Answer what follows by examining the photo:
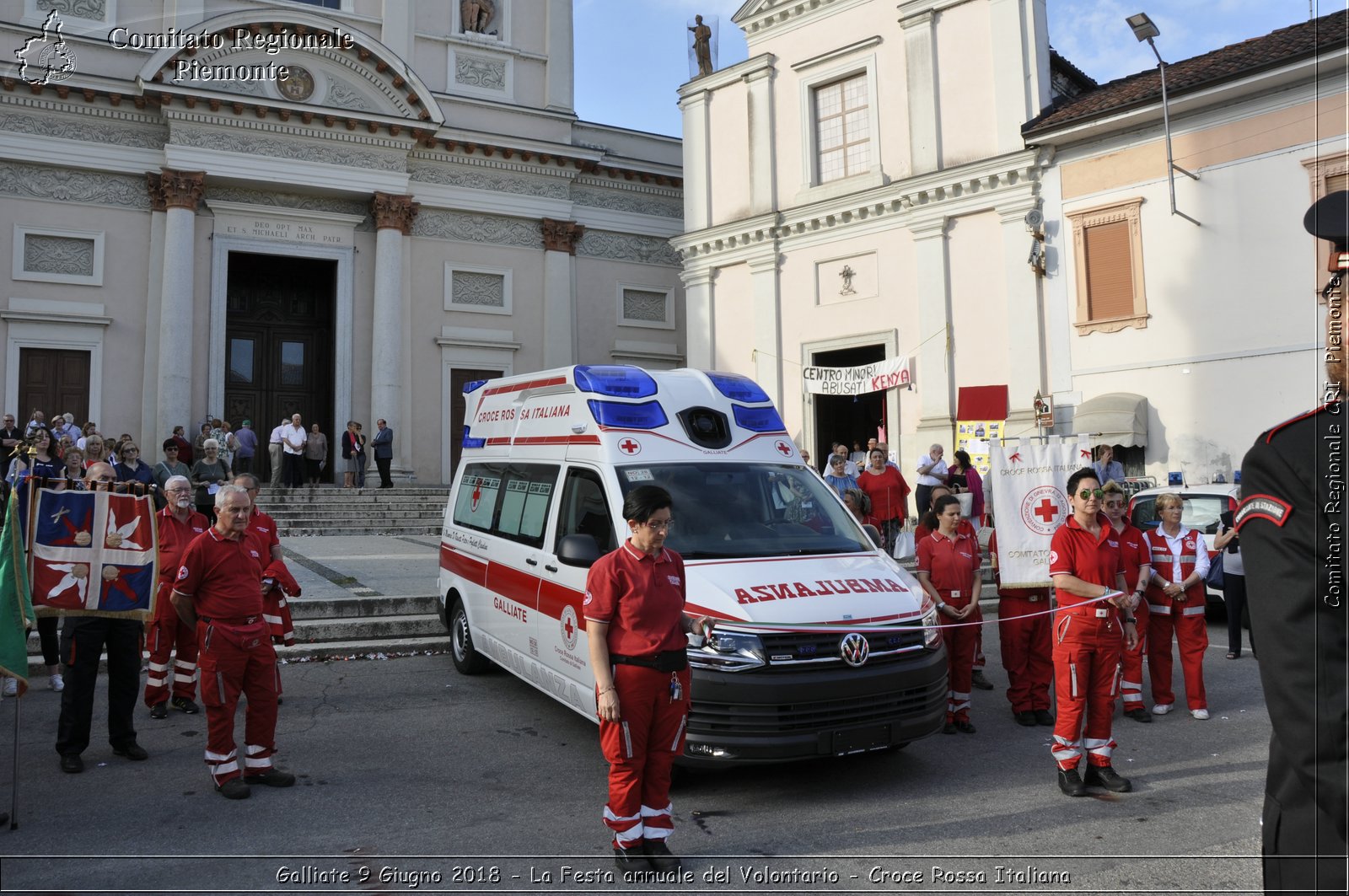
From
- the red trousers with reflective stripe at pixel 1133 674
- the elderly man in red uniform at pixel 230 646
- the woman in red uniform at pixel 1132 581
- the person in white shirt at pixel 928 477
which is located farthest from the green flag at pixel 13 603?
the person in white shirt at pixel 928 477

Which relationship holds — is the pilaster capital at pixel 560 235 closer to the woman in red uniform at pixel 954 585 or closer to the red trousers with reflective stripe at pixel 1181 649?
the woman in red uniform at pixel 954 585

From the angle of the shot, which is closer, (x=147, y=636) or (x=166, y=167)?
(x=147, y=636)

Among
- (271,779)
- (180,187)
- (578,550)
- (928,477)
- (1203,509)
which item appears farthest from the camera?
(180,187)

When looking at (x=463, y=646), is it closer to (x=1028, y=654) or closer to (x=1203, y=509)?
(x=1028, y=654)

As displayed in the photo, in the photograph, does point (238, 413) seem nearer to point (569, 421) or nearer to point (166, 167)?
point (166, 167)

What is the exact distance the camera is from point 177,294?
73.5 feet

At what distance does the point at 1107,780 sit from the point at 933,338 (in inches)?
612

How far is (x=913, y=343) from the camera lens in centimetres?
2028

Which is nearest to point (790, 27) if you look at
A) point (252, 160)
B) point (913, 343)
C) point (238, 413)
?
point (913, 343)

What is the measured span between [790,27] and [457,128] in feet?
30.7

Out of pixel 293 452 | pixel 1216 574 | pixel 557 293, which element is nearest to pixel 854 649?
pixel 1216 574

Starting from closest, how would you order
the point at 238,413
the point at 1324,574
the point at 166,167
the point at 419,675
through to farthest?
the point at 1324,574
the point at 419,675
the point at 166,167
the point at 238,413

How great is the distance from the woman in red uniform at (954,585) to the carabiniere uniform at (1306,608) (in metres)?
5.13

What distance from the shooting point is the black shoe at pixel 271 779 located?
18.1 feet
